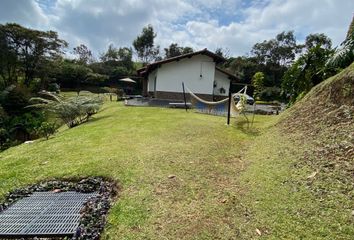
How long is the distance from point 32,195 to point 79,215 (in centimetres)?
94

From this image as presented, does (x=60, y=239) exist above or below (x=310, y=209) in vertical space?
below

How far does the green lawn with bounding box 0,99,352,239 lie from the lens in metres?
2.56

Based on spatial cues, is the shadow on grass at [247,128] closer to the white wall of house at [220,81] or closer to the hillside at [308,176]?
the hillside at [308,176]

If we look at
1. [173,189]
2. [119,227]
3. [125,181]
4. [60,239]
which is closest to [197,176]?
[173,189]

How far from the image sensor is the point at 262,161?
4262mm

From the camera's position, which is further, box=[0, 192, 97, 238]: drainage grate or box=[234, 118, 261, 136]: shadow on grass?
box=[234, 118, 261, 136]: shadow on grass

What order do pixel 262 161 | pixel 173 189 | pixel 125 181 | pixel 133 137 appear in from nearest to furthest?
1. pixel 173 189
2. pixel 125 181
3. pixel 262 161
4. pixel 133 137

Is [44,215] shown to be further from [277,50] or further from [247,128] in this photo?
[277,50]

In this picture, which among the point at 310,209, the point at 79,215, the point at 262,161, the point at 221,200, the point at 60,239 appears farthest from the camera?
the point at 262,161

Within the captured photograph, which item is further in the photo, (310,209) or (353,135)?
(353,135)

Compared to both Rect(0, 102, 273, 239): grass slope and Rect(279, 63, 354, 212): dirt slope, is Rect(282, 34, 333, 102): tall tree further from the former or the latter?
Rect(0, 102, 273, 239): grass slope

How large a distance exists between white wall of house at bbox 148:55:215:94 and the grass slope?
11.8 m

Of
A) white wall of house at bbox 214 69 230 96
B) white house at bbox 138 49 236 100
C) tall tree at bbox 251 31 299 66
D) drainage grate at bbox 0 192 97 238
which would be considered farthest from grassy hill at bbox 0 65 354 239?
tall tree at bbox 251 31 299 66

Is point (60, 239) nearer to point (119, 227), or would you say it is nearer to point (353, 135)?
point (119, 227)
